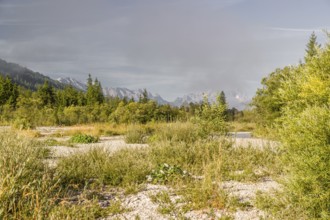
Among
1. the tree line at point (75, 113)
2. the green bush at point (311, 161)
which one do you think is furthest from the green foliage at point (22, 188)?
the tree line at point (75, 113)

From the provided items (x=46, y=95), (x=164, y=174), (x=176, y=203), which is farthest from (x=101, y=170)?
(x=46, y=95)

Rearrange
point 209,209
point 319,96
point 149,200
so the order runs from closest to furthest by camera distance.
→ point 319,96 → point 209,209 → point 149,200

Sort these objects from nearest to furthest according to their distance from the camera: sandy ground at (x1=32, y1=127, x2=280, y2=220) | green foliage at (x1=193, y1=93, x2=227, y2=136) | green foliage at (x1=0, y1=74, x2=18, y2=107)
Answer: sandy ground at (x1=32, y1=127, x2=280, y2=220)
green foliage at (x1=193, y1=93, x2=227, y2=136)
green foliage at (x1=0, y1=74, x2=18, y2=107)

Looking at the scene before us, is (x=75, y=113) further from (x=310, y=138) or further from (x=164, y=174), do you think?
(x=310, y=138)

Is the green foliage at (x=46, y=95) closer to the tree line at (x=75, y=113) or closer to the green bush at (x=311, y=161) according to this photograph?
the tree line at (x=75, y=113)

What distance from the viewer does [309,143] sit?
381cm

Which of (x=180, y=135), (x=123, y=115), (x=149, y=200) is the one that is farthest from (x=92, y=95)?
(x=149, y=200)

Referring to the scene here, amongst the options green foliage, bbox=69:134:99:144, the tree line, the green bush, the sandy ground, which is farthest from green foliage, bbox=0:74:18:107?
the green bush

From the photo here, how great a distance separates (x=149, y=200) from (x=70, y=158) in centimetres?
258

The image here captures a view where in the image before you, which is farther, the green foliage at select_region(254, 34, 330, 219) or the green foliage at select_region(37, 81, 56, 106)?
the green foliage at select_region(37, 81, 56, 106)

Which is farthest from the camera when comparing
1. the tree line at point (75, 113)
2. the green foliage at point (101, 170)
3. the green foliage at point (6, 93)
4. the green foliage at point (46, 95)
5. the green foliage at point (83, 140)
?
the green foliage at point (46, 95)

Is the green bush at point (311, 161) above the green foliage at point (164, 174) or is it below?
above

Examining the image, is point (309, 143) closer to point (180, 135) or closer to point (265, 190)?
point (265, 190)

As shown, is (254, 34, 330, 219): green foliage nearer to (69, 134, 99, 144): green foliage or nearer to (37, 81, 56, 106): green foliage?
(69, 134, 99, 144): green foliage
